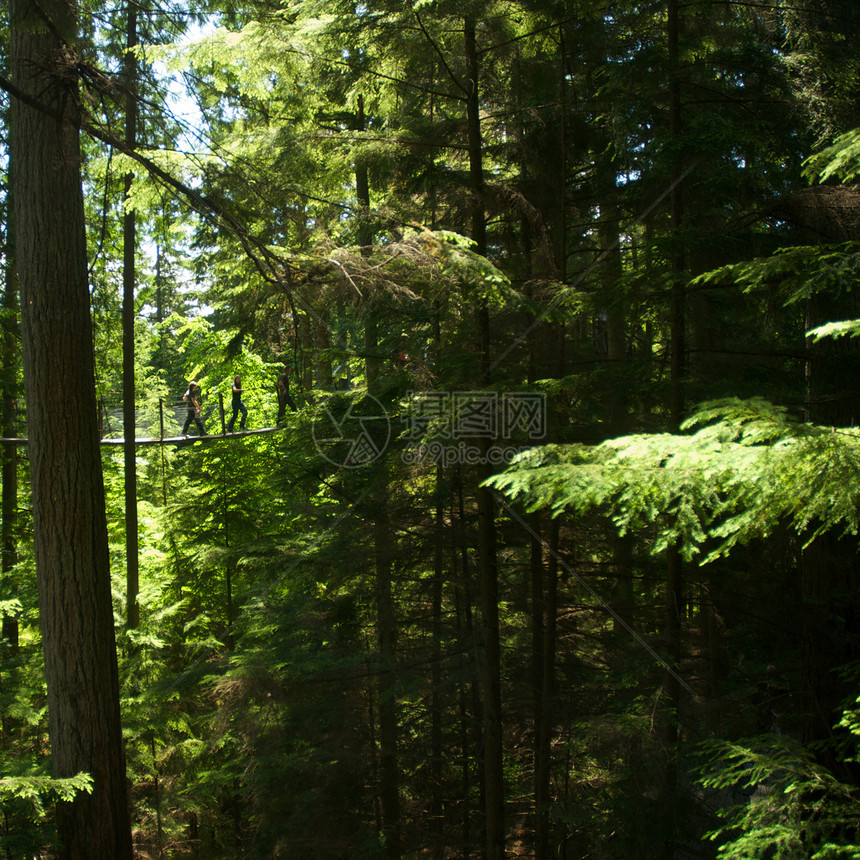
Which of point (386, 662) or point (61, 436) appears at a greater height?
point (61, 436)

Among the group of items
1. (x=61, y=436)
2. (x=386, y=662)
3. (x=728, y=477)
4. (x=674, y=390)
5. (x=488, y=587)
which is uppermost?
(x=674, y=390)

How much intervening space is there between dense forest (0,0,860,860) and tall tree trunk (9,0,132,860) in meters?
0.03

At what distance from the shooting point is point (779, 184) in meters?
5.56

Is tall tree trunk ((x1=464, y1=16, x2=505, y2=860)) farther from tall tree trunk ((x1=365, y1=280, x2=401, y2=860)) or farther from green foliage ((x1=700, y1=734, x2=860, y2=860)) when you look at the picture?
Result: green foliage ((x1=700, y1=734, x2=860, y2=860))

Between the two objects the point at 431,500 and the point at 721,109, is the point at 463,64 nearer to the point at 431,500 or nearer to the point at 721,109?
the point at 721,109

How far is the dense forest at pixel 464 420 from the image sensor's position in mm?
4242

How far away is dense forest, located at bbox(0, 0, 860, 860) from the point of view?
424cm

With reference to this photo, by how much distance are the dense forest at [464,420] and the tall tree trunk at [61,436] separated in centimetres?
3

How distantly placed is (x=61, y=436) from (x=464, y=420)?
3.22 m

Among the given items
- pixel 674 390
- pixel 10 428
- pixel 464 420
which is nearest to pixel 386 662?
pixel 464 420

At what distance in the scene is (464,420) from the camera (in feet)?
19.0

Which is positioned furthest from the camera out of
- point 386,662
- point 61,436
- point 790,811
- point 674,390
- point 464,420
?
point 386,662

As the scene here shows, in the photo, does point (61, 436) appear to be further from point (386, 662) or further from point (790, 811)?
point (790, 811)

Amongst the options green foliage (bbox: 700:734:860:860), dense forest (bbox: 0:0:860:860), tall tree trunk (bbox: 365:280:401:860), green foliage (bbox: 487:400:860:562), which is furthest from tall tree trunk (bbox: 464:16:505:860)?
green foliage (bbox: 487:400:860:562)
